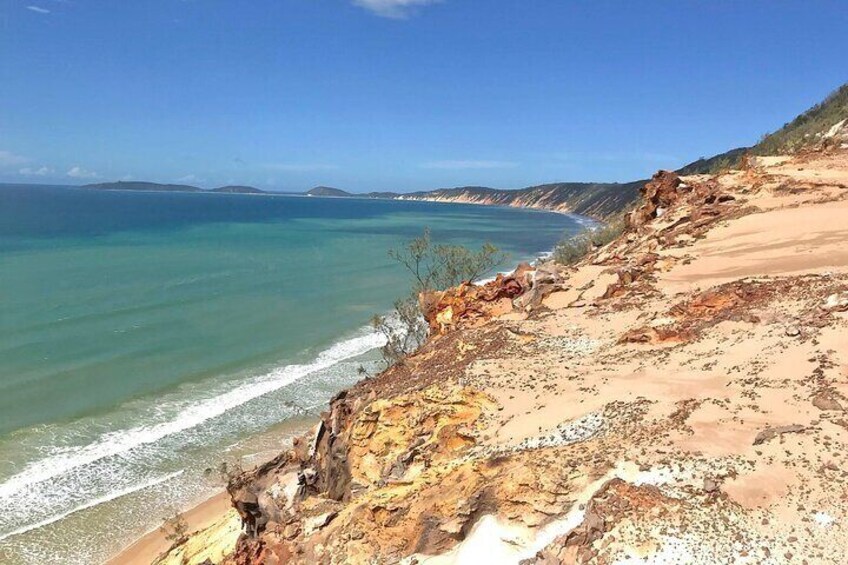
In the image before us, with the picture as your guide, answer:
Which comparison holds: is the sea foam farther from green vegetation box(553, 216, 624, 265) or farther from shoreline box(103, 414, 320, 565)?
green vegetation box(553, 216, 624, 265)

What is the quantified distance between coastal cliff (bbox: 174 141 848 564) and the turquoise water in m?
9.70

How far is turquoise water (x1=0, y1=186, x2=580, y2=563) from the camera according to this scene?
20891 mm

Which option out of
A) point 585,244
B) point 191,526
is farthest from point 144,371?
point 585,244

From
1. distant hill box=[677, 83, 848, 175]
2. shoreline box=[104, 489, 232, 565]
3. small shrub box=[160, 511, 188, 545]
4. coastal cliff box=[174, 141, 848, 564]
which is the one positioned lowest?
shoreline box=[104, 489, 232, 565]

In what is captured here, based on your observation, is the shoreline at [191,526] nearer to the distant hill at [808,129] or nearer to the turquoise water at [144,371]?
the turquoise water at [144,371]

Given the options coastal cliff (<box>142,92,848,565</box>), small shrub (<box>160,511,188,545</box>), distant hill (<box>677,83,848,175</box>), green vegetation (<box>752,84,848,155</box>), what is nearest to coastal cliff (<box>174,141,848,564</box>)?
coastal cliff (<box>142,92,848,565</box>)

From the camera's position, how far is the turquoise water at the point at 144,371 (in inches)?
822

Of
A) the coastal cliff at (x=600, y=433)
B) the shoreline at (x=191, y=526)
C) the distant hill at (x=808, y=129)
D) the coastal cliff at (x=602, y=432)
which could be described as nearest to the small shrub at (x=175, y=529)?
the shoreline at (x=191, y=526)

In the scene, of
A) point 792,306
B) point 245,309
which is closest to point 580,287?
point 792,306

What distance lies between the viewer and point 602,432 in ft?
33.3

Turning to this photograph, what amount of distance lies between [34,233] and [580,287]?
9475cm

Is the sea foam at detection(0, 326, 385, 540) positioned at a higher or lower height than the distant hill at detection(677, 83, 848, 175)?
lower

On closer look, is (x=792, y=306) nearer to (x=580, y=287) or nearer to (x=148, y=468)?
(x=580, y=287)

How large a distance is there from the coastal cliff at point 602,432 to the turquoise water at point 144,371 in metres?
9.70
